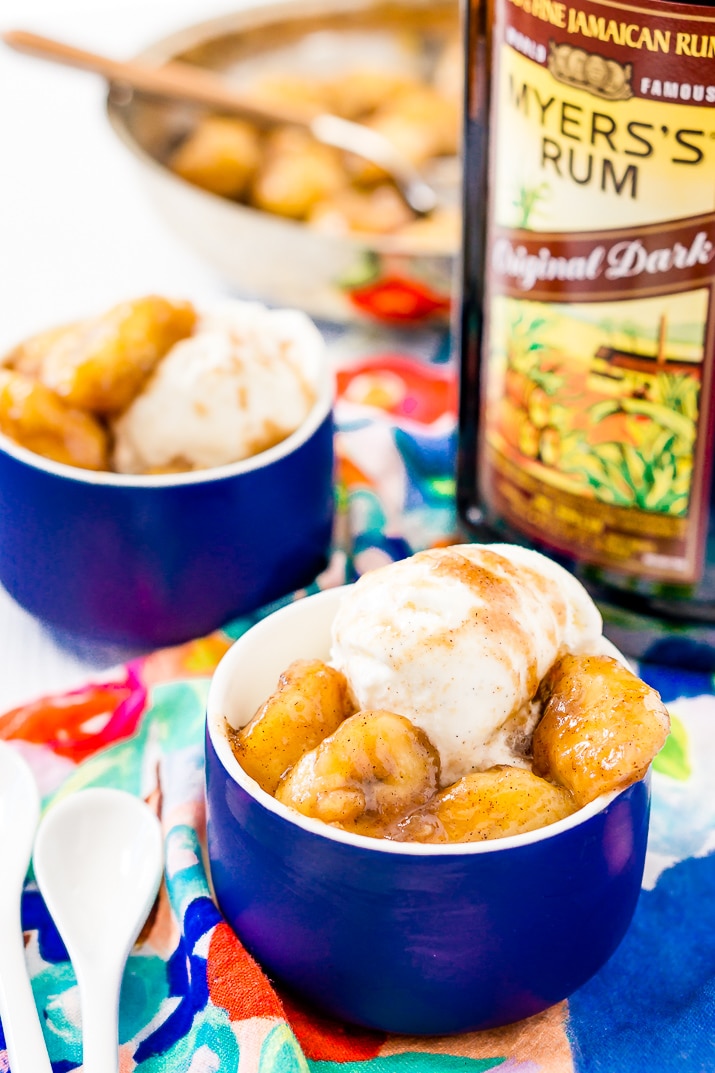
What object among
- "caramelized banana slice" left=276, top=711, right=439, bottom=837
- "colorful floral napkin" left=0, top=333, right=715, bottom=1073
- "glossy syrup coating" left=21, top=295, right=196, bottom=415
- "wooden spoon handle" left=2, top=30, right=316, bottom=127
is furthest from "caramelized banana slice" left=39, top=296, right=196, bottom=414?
"wooden spoon handle" left=2, top=30, right=316, bottom=127

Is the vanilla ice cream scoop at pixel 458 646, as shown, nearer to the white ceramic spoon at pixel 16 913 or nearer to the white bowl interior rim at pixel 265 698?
the white bowl interior rim at pixel 265 698

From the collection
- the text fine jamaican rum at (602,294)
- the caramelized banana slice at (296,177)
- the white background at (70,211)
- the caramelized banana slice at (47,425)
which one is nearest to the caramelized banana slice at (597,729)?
the text fine jamaican rum at (602,294)

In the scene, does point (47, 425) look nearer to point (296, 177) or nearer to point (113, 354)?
point (113, 354)

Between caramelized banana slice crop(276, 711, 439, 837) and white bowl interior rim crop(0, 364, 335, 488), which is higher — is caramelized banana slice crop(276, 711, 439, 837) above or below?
below

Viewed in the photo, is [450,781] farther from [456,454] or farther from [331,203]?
[331,203]

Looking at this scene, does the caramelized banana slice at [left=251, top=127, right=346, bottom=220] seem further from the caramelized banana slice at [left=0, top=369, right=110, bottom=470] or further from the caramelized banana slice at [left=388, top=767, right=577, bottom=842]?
the caramelized banana slice at [left=388, top=767, right=577, bottom=842]

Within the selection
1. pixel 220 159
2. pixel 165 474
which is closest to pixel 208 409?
pixel 165 474

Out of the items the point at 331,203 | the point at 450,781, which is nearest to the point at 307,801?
the point at 450,781
